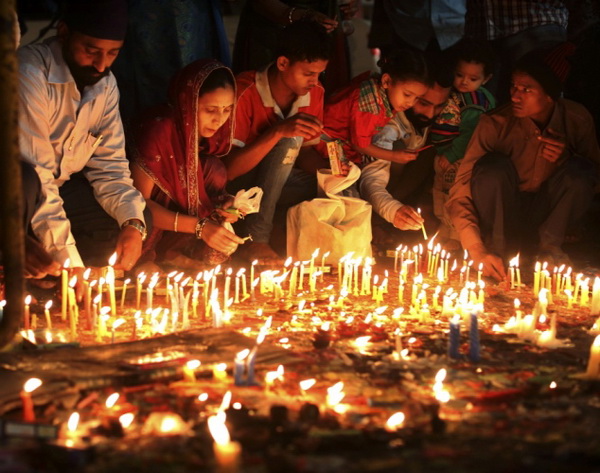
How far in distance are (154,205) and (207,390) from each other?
2641 millimetres

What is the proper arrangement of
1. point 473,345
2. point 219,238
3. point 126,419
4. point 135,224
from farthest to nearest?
point 219,238
point 135,224
point 473,345
point 126,419

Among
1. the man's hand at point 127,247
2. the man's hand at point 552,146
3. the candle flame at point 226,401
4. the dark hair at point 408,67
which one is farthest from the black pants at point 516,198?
the candle flame at point 226,401

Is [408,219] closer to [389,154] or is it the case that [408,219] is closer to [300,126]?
[389,154]

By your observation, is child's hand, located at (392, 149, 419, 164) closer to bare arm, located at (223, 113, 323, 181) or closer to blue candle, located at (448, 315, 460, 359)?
bare arm, located at (223, 113, 323, 181)

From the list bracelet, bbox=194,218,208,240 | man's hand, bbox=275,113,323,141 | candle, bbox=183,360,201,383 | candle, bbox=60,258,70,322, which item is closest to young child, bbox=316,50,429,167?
man's hand, bbox=275,113,323,141

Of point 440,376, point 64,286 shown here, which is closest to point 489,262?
point 440,376

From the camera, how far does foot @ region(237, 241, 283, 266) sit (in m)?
6.47

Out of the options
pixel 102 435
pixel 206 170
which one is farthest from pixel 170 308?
pixel 102 435

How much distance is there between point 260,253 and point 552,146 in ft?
8.03

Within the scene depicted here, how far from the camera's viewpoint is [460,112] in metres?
7.23

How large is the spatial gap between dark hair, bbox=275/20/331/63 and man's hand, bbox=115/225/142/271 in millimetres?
2016

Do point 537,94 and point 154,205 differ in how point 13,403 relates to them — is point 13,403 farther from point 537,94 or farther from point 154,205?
point 537,94

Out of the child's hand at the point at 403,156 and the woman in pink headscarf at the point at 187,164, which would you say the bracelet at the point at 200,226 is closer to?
the woman in pink headscarf at the point at 187,164

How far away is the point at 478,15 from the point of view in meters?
7.52
